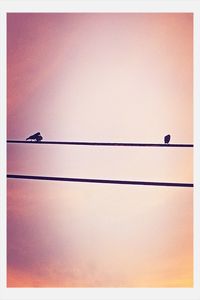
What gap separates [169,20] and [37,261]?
1.63 meters

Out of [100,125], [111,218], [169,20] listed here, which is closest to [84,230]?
[111,218]

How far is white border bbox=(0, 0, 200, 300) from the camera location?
79.1 inches

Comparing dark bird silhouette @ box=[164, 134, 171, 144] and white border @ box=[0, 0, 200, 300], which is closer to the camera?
white border @ box=[0, 0, 200, 300]

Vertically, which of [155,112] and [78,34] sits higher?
[78,34]
